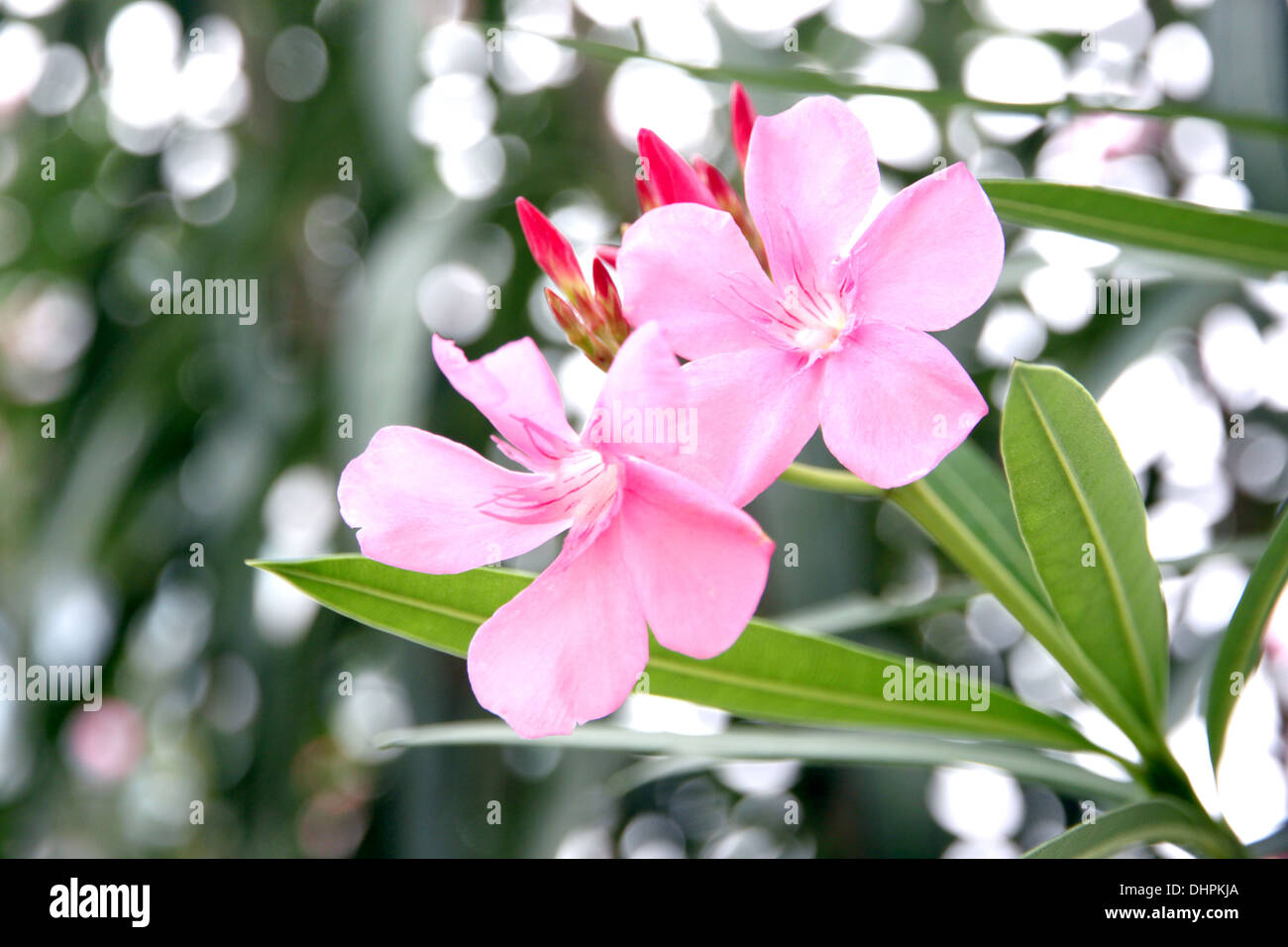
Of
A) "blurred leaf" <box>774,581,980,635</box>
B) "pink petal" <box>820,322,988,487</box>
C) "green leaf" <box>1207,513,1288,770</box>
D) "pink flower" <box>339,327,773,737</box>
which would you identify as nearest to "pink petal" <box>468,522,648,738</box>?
"pink flower" <box>339,327,773,737</box>

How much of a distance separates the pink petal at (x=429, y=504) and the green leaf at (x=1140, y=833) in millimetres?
316

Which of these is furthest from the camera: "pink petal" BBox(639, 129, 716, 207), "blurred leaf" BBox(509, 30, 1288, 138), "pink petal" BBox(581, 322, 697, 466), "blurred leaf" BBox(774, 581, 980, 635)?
"blurred leaf" BBox(774, 581, 980, 635)

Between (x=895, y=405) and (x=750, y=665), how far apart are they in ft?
0.85

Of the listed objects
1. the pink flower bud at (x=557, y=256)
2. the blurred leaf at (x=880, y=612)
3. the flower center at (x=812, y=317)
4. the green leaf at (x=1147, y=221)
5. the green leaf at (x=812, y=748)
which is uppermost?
the green leaf at (x=1147, y=221)

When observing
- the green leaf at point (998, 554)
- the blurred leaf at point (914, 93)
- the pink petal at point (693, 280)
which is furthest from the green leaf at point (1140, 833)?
the blurred leaf at point (914, 93)

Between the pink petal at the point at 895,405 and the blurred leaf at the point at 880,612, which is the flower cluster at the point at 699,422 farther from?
the blurred leaf at the point at 880,612

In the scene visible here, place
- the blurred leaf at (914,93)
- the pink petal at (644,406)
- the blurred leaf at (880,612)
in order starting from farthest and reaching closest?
1. the blurred leaf at (880,612)
2. the blurred leaf at (914,93)
3. the pink petal at (644,406)

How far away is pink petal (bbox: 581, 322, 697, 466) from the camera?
340 millimetres

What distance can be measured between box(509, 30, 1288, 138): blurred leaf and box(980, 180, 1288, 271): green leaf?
0.35 ft

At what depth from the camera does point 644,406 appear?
13.7 inches

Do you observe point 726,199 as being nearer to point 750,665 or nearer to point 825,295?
point 825,295

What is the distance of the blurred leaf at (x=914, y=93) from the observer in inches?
24.6

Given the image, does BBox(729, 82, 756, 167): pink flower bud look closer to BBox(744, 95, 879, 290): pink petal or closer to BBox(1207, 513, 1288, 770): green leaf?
BBox(744, 95, 879, 290): pink petal
